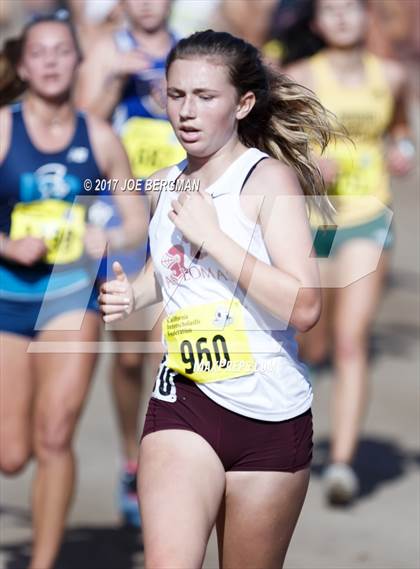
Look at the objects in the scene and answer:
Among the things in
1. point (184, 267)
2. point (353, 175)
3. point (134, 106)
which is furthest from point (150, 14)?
point (184, 267)

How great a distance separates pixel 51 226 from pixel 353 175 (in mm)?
1933

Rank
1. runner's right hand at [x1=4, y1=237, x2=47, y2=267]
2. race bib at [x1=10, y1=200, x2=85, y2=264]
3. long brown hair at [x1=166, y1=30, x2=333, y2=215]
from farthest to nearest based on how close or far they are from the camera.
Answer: race bib at [x1=10, y1=200, x2=85, y2=264], runner's right hand at [x1=4, y1=237, x2=47, y2=267], long brown hair at [x1=166, y1=30, x2=333, y2=215]

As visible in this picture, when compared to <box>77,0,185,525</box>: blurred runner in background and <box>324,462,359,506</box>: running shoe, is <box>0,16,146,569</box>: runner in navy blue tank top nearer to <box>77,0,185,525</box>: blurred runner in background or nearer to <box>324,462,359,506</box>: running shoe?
<box>77,0,185,525</box>: blurred runner in background

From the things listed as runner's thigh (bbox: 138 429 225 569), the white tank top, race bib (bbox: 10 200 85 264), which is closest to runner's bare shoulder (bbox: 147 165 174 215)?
the white tank top

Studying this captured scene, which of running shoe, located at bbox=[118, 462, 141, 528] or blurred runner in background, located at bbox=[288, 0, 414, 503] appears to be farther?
blurred runner in background, located at bbox=[288, 0, 414, 503]

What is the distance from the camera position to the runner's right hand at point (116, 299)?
354cm

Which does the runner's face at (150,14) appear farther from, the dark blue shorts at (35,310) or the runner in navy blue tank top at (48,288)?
the dark blue shorts at (35,310)

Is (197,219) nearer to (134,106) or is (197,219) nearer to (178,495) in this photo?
(178,495)

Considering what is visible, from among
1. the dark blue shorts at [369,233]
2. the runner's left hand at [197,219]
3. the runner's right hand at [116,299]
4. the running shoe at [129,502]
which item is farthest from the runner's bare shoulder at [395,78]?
the runner's left hand at [197,219]

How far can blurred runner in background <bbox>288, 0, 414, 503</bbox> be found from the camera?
6.26 m

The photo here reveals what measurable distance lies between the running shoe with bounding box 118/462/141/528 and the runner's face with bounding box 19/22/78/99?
1.66 m

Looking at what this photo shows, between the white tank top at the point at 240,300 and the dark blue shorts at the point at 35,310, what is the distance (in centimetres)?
140

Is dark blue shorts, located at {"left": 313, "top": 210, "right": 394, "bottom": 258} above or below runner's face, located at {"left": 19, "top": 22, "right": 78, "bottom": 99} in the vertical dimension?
below

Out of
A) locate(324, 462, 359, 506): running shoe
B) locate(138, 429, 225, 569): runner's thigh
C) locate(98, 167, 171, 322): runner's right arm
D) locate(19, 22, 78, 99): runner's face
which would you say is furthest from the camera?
locate(324, 462, 359, 506): running shoe
